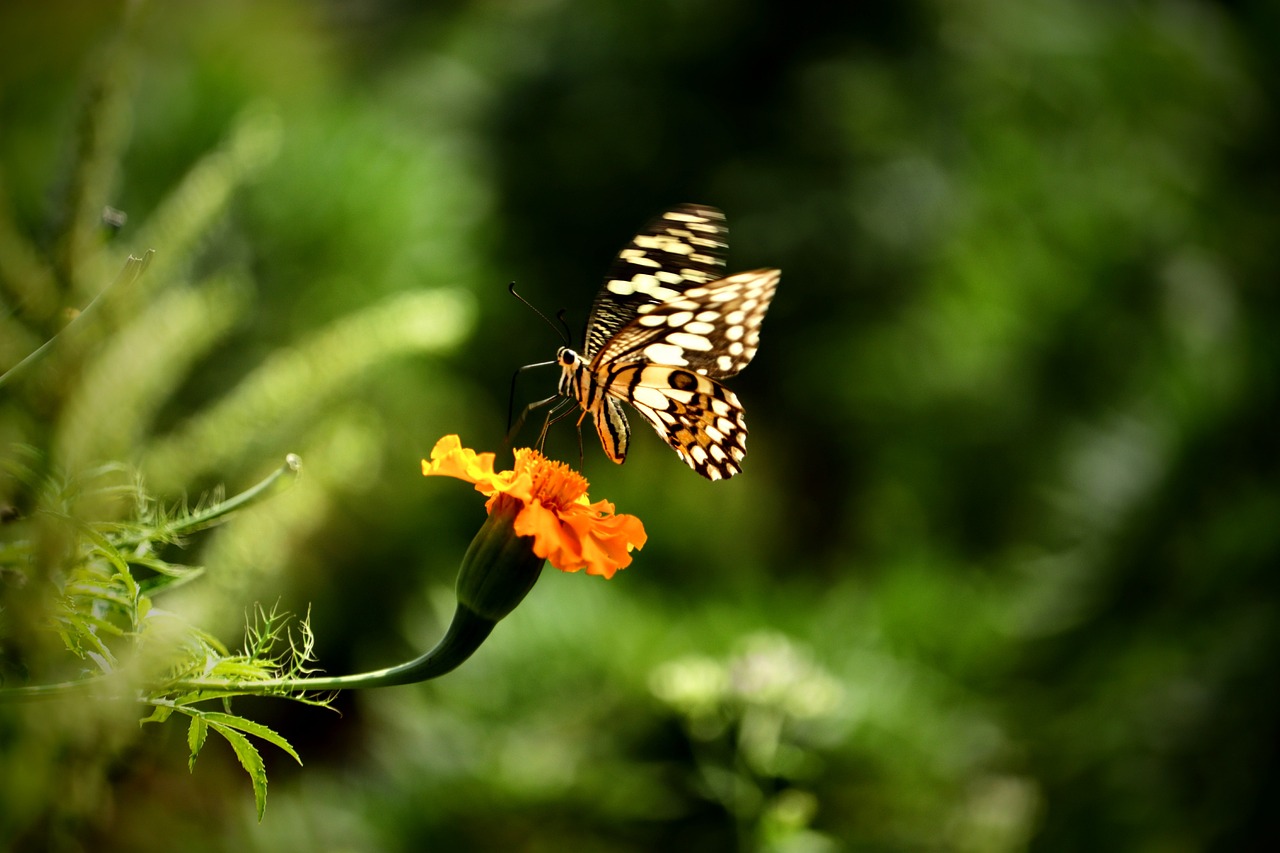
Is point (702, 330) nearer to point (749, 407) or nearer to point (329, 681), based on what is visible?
point (329, 681)

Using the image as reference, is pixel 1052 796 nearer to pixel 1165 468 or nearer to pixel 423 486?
pixel 1165 468

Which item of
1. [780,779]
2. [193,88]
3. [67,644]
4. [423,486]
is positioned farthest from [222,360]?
[67,644]

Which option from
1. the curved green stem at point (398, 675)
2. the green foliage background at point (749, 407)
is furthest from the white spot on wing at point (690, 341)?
the curved green stem at point (398, 675)

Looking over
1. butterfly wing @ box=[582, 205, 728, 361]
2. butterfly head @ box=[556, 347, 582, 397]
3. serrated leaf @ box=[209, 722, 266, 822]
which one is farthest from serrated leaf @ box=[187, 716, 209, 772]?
butterfly wing @ box=[582, 205, 728, 361]

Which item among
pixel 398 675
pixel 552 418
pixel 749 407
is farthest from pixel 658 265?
pixel 749 407

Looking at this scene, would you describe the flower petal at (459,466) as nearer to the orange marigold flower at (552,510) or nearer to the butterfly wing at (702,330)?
the orange marigold flower at (552,510)

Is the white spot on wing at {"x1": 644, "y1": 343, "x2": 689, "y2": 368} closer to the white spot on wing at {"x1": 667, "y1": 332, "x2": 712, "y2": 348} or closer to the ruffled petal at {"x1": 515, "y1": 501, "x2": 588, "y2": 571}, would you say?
the white spot on wing at {"x1": 667, "y1": 332, "x2": 712, "y2": 348}
